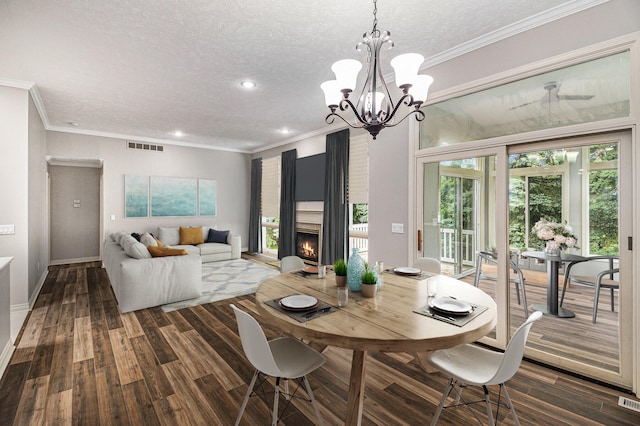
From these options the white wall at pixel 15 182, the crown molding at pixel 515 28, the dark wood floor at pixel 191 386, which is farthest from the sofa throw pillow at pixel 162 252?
the crown molding at pixel 515 28

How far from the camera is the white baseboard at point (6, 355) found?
2.34 m

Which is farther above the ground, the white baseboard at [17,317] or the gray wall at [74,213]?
the gray wall at [74,213]

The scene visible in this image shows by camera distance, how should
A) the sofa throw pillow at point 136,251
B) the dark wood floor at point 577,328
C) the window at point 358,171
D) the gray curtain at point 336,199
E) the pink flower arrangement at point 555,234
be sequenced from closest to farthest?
the dark wood floor at point 577,328 < the pink flower arrangement at point 555,234 < the sofa throw pillow at point 136,251 < the window at point 358,171 < the gray curtain at point 336,199

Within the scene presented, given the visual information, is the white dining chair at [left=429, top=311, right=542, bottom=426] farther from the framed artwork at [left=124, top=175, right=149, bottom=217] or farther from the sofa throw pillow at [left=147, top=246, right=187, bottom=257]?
the framed artwork at [left=124, top=175, right=149, bottom=217]

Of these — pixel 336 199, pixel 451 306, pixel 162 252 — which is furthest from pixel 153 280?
pixel 451 306

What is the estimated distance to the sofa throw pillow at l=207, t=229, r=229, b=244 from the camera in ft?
22.7

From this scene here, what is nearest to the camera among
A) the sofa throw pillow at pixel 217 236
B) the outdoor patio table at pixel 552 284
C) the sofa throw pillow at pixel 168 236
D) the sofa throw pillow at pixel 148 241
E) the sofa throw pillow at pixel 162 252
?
the outdoor patio table at pixel 552 284

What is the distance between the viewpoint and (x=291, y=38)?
2.69 m

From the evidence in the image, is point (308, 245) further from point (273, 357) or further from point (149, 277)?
point (273, 357)

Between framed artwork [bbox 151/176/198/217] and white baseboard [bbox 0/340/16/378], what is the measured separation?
4315 mm

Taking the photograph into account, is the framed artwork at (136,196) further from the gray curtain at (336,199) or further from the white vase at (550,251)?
the white vase at (550,251)

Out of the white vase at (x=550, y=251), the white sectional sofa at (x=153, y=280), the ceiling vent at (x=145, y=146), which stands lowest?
the white sectional sofa at (x=153, y=280)

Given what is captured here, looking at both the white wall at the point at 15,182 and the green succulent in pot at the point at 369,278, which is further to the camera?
the white wall at the point at 15,182

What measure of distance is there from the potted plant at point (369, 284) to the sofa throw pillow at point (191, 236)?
5729 millimetres
